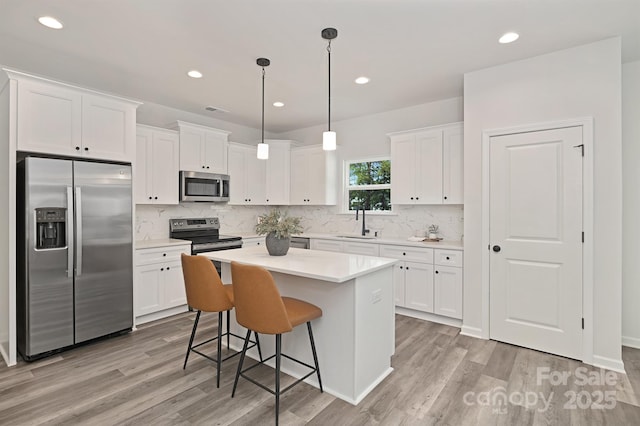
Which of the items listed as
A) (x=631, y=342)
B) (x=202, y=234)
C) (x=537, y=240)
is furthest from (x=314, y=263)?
(x=631, y=342)

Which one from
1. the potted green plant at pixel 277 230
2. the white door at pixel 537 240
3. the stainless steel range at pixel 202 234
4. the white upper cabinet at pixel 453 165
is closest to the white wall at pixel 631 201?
the white door at pixel 537 240

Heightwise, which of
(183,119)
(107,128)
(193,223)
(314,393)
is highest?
(183,119)

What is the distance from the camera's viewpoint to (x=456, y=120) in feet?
13.9

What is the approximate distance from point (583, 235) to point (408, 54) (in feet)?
7.46

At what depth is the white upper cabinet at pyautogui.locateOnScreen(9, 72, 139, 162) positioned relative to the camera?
2850 millimetres

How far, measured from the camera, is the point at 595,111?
2.81m

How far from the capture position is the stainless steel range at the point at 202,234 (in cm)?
434

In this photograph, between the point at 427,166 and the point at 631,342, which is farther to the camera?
the point at 427,166

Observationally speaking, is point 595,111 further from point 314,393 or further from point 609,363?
point 314,393

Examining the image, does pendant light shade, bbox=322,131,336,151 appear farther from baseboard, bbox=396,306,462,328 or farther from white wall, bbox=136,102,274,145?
white wall, bbox=136,102,274,145

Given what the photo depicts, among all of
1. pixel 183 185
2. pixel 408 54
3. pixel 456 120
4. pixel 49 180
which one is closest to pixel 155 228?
pixel 183 185

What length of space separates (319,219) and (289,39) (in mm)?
3375

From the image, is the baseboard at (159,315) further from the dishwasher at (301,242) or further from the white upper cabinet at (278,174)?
the white upper cabinet at (278,174)

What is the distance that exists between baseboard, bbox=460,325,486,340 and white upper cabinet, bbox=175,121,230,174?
3.92 meters
